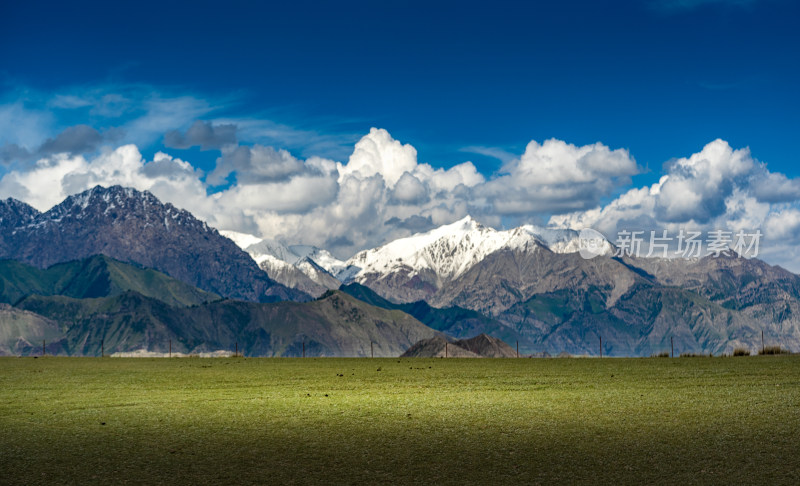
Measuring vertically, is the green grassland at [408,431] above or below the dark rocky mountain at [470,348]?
above

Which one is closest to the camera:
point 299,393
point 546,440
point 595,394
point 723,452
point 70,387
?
point 723,452

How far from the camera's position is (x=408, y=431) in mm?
18703

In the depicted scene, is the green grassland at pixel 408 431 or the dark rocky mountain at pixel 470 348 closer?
the green grassland at pixel 408 431

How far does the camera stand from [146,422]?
20656mm

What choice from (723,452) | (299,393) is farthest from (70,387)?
(723,452)

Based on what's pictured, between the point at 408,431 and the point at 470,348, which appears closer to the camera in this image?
the point at 408,431

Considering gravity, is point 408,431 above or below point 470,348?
above

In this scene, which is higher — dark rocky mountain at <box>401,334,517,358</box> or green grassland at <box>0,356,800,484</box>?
green grassland at <box>0,356,800,484</box>

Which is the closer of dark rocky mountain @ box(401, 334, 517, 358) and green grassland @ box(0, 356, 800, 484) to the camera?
green grassland @ box(0, 356, 800, 484)

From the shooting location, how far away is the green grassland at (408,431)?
14336mm

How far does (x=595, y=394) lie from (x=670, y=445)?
998cm

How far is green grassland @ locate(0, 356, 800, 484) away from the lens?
14336 millimetres

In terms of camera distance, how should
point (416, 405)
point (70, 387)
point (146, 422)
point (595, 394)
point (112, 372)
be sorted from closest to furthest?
point (146, 422) → point (416, 405) → point (595, 394) → point (70, 387) → point (112, 372)

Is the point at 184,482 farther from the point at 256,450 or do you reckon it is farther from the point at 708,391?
the point at 708,391
